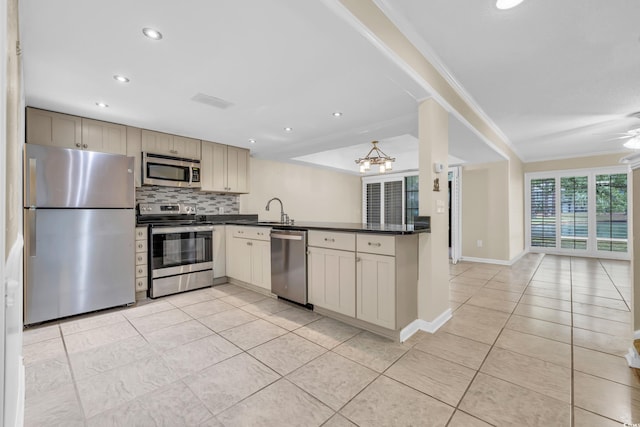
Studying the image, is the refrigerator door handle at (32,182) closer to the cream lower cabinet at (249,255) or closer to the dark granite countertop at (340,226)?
the dark granite countertop at (340,226)

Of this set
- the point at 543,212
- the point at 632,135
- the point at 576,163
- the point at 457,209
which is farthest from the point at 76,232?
the point at 576,163

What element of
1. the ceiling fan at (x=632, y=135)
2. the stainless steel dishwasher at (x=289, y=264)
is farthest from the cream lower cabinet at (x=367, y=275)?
the ceiling fan at (x=632, y=135)

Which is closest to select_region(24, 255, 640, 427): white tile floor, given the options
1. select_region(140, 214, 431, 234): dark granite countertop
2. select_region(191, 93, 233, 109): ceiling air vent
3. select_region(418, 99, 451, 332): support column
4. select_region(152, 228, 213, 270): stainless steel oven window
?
select_region(418, 99, 451, 332): support column

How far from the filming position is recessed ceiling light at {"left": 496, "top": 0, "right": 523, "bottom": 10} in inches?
66.0

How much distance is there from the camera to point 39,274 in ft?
8.48

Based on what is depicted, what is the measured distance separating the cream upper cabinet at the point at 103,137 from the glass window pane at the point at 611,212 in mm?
8843

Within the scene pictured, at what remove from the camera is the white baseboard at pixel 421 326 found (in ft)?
7.64

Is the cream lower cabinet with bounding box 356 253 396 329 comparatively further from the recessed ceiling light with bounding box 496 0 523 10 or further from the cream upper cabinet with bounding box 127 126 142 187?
the cream upper cabinet with bounding box 127 126 142 187

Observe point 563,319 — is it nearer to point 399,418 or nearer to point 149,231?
point 399,418

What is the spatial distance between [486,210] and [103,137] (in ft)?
21.6

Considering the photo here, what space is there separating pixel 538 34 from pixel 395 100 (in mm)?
1153

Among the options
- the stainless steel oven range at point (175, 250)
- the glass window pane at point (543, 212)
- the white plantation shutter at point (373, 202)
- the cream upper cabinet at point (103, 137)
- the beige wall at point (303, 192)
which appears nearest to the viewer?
the cream upper cabinet at point (103, 137)

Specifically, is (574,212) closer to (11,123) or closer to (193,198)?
(193,198)

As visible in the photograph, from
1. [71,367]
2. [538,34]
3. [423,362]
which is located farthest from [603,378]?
[71,367]
